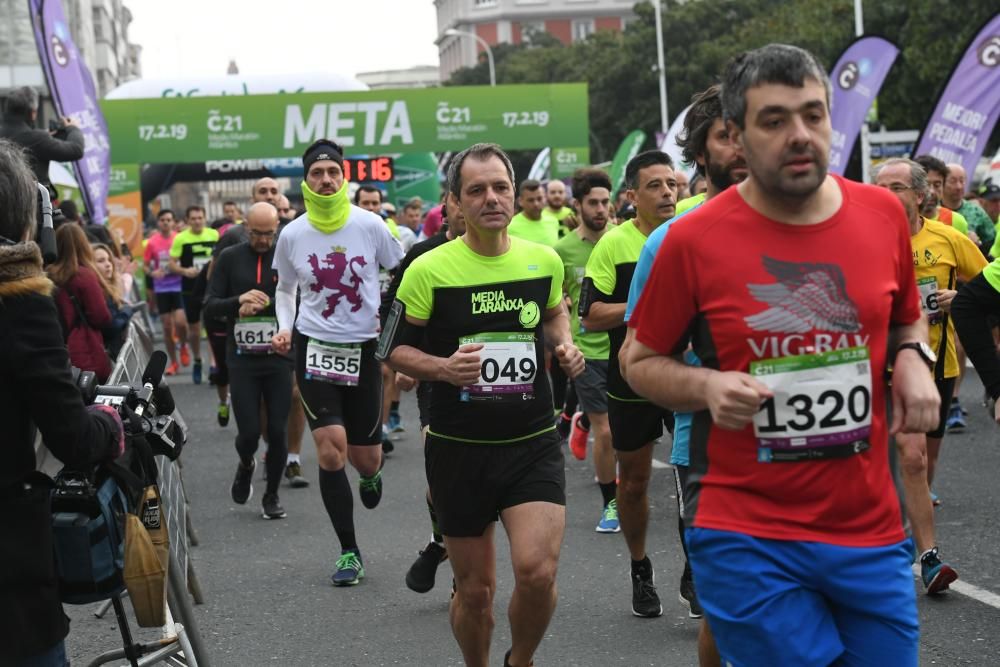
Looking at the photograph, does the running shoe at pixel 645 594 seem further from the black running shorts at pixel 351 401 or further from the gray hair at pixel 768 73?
the gray hair at pixel 768 73

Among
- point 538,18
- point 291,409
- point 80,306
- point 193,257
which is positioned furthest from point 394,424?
point 538,18

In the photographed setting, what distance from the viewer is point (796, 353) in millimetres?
3404

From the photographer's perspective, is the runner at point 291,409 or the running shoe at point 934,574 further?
the runner at point 291,409

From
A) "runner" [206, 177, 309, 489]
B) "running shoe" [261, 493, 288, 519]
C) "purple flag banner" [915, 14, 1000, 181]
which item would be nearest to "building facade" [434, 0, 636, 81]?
"purple flag banner" [915, 14, 1000, 181]

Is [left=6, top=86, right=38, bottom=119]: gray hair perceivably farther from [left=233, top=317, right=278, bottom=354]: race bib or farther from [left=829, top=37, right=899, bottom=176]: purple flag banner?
[left=829, top=37, right=899, bottom=176]: purple flag banner

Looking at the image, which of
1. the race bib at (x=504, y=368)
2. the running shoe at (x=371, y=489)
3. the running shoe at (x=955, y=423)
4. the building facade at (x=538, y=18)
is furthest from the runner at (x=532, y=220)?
the building facade at (x=538, y=18)

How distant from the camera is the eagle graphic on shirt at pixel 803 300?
11.2 ft

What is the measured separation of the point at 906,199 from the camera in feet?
24.5

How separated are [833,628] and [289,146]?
28.6 m

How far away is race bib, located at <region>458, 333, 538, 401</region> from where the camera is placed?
538cm

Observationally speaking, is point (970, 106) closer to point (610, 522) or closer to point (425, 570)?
point (610, 522)

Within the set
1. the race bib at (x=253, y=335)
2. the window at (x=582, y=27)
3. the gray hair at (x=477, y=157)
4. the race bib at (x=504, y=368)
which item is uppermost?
the gray hair at (x=477, y=157)

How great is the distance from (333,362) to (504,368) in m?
2.84

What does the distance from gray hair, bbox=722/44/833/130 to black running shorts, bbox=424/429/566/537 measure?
2.05 metres
